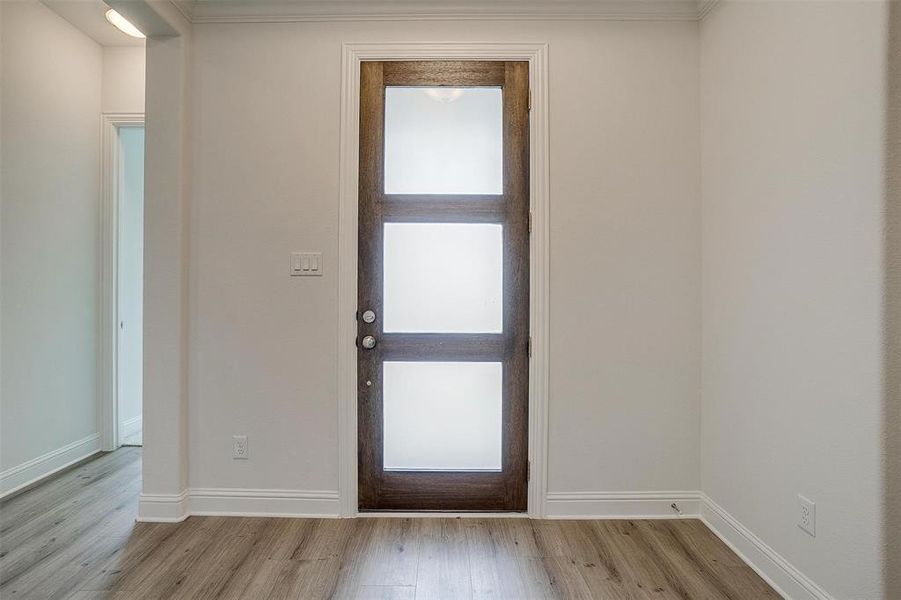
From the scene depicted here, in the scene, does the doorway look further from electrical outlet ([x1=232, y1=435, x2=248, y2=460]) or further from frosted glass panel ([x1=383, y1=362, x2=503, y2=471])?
frosted glass panel ([x1=383, y1=362, x2=503, y2=471])

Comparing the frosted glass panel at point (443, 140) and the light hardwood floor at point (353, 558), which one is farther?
the frosted glass panel at point (443, 140)

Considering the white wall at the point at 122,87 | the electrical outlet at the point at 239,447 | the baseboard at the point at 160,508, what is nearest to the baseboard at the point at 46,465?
the baseboard at the point at 160,508

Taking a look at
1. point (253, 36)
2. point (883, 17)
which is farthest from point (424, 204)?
point (883, 17)

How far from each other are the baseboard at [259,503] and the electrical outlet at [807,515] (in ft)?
6.59

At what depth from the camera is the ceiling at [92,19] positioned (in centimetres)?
271

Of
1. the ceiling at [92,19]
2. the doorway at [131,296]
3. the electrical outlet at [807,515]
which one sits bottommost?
the electrical outlet at [807,515]

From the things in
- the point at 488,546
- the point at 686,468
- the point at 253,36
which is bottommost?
the point at 488,546

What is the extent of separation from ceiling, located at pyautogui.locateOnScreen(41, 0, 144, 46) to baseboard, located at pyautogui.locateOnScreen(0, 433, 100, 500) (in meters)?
2.69

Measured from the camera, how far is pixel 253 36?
7.74 feet

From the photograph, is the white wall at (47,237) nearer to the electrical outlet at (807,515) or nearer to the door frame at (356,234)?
the door frame at (356,234)

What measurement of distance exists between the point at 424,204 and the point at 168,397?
162 cm

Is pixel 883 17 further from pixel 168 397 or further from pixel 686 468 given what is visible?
pixel 168 397

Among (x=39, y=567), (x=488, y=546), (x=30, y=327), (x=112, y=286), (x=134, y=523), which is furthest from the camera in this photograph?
(x=112, y=286)

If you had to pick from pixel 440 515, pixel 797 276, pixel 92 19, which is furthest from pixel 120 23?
pixel 797 276
